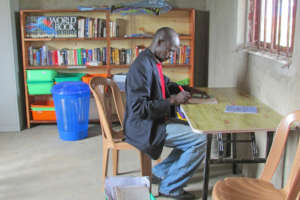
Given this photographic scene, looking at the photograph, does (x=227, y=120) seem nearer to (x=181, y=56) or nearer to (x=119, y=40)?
(x=181, y=56)

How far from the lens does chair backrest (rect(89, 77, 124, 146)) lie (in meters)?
2.92

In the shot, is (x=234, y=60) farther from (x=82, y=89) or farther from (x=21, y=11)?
(x=21, y=11)

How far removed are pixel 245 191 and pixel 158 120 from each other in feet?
3.14

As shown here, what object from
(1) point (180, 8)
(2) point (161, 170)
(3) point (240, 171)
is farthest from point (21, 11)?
(3) point (240, 171)

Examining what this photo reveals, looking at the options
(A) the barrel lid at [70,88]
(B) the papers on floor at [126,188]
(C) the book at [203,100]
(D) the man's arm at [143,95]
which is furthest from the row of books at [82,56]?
(B) the papers on floor at [126,188]

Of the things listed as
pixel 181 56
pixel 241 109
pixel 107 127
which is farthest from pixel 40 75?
pixel 241 109

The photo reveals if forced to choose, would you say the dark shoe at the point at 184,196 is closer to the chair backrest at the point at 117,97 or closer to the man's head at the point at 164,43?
the chair backrest at the point at 117,97

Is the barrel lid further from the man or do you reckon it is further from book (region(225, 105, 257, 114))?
book (region(225, 105, 257, 114))

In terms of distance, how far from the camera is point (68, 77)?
4.96m

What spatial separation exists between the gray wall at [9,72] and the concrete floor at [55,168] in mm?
229

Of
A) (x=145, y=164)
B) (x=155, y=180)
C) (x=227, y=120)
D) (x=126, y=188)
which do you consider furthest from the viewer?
(x=155, y=180)

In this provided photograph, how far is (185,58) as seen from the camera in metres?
5.11

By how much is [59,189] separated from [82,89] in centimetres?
158

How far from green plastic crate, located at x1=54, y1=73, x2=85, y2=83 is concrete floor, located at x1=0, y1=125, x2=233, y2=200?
0.74 m
